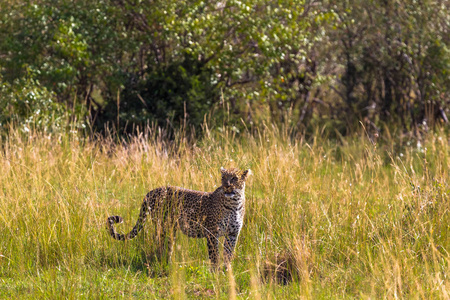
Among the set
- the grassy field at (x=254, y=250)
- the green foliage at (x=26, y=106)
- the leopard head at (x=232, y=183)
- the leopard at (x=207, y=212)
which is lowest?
the grassy field at (x=254, y=250)

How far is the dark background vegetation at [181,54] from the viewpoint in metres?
10.3

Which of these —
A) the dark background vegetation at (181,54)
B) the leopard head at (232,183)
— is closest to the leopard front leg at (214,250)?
the leopard head at (232,183)

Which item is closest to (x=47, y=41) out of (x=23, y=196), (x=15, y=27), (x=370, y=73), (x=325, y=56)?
(x=15, y=27)

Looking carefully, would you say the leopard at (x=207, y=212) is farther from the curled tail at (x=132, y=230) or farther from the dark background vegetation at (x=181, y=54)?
the dark background vegetation at (x=181, y=54)

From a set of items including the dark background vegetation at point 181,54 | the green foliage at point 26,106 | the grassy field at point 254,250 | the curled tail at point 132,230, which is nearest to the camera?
the grassy field at point 254,250

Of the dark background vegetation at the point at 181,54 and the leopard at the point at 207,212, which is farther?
the dark background vegetation at the point at 181,54

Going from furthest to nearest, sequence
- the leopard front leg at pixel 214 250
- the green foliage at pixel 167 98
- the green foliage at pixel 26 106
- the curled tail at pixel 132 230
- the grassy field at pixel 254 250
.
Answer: the green foliage at pixel 167 98 → the green foliage at pixel 26 106 → the curled tail at pixel 132 230 → the leopard front leg at pixel 214 250 → the grassy field at pixel 254 250

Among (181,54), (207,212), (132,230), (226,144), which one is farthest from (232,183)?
(181,54)

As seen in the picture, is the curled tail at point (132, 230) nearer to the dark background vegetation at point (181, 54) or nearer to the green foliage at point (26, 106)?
the dark background vegetation at point (181, 54)

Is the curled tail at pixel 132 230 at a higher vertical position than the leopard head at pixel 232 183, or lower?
lower

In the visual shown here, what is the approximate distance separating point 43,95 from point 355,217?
6676mm

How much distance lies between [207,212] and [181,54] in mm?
7742

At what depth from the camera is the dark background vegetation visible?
33.9ft

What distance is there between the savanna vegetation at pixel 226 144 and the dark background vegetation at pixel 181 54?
5cm
